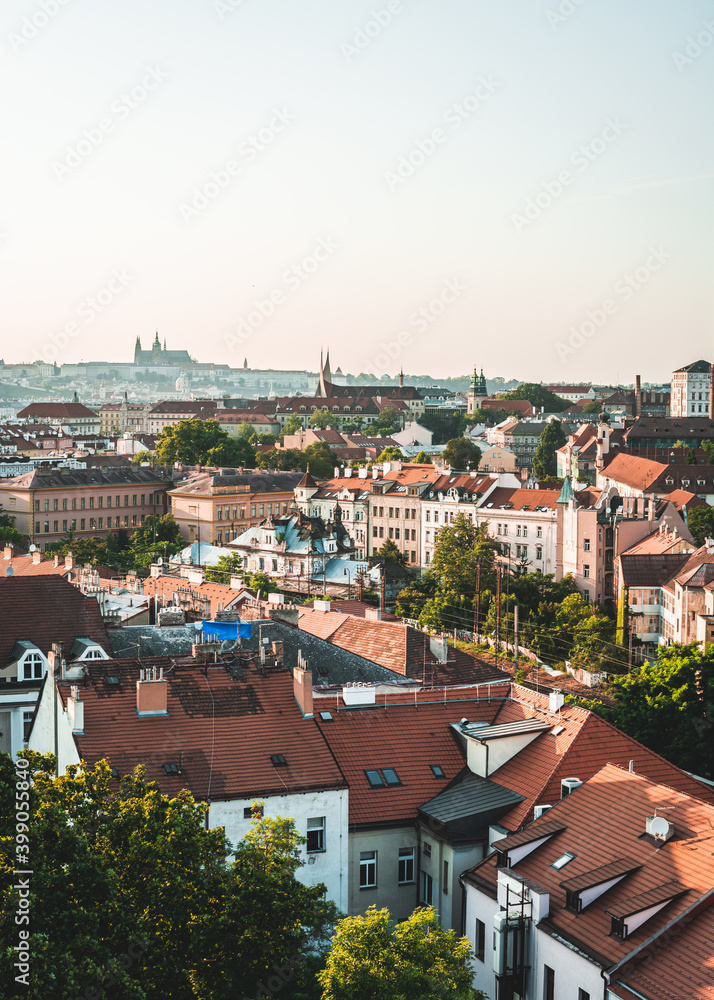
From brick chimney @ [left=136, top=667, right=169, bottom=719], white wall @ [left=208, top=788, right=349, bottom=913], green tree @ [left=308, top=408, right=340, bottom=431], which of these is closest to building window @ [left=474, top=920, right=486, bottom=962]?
white wall @ [left=208, top=788, right=349, bottom=913]

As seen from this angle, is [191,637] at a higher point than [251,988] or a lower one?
Answer: higher

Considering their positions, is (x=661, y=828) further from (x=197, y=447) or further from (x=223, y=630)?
(x=197, y=447)

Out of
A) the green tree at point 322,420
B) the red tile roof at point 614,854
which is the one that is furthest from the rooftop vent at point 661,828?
the green tree at point 322,420

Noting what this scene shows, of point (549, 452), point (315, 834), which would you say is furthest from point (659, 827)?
point (549, 452)

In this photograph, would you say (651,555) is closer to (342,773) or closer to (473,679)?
(473,679)

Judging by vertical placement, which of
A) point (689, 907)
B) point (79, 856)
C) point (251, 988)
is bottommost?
point (251, 988)

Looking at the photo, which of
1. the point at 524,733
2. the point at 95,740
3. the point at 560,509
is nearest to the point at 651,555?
the point at 560,509

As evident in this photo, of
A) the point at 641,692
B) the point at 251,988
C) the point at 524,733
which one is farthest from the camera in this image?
the point at 641,692

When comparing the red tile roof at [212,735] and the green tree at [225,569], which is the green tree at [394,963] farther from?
the green tree at [225,569]
